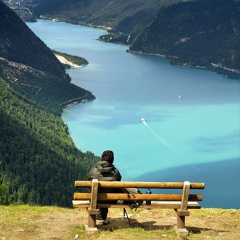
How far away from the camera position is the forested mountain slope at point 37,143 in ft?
282

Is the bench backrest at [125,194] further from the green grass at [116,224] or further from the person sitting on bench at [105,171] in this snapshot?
the green grass at [116,224]

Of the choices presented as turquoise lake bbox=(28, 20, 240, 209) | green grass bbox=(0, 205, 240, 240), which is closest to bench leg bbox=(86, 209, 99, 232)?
green grass bbox=(0, 205, 240, 240)

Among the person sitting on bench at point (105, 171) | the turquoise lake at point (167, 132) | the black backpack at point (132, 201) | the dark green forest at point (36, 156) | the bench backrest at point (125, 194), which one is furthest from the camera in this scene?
the turquoise lake at point (167, 132)

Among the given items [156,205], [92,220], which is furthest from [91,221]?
[156,205]

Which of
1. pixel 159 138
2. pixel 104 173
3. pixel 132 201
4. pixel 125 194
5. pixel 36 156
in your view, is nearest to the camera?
pixel 125 194

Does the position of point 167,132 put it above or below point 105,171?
above

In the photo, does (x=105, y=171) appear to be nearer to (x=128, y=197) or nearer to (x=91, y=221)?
(x=128, y=197)

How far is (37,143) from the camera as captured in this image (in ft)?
374

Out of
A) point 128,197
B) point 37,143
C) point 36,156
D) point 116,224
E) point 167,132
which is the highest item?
point 167,132

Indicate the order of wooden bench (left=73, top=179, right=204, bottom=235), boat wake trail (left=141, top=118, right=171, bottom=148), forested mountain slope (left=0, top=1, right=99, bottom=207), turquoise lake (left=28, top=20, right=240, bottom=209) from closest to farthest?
wooden bench (left=73, top=179, right=204, bottom=235)
forested mountain slope (left=0, top=1, right=99, bottom=207)
turquoise lake (left=28, top=20, right=240, bottom=209)
boat wake trail (left=141, top=118, right=171, bottom=148)

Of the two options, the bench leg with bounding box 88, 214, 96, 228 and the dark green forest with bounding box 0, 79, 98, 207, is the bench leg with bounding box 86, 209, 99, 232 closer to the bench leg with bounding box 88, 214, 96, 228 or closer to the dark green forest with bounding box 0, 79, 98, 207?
the bench leg with bounding box 88, 214, 96, 228

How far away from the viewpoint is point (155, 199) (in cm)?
1930

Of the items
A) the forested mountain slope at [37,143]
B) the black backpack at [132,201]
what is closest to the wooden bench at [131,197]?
the black backpack at [132,201]

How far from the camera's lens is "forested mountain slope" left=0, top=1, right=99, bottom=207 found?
86000mm
